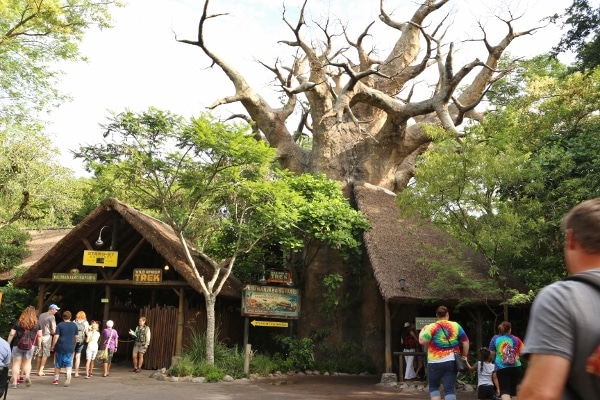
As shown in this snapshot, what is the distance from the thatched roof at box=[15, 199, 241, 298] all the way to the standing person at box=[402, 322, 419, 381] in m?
4.82

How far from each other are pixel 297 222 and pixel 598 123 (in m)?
8.22

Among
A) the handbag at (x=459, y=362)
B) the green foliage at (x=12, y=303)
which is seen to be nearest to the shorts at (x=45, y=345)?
the handbag at (x=459, y=362)

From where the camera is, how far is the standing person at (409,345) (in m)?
14.0

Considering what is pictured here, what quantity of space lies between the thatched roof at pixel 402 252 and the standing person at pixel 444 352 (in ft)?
22.8

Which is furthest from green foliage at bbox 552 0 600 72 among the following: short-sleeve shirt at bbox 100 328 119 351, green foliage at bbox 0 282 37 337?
green foliage at bbox 0 282 37 337

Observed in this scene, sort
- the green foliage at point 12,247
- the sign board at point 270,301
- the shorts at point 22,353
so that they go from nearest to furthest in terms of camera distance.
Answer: the shorts at point 22,353 < the sign board at point 270,301 < the green foliage at point 12,247

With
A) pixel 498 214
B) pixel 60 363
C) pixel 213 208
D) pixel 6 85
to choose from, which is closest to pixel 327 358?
pixel 213 208

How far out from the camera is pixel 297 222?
1570 cm

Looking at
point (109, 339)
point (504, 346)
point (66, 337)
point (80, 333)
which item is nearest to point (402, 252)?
point (109, 339)

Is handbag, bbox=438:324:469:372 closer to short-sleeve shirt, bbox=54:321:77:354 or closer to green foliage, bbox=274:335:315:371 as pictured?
short-sleeve shirt, bbox=54:321:77:354

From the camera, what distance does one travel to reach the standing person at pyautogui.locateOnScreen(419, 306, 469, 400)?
6398 mm

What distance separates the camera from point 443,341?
21.1 feet

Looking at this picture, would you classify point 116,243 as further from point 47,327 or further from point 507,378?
point 507,378

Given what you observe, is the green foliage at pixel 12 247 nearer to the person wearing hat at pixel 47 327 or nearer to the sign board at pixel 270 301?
the person wearing hat at pixel 47 327
